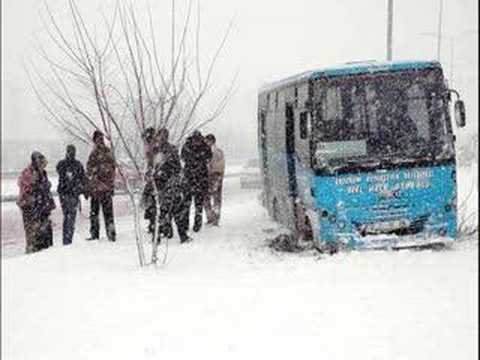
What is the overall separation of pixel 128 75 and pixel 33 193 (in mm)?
2609

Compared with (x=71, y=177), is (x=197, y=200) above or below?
below

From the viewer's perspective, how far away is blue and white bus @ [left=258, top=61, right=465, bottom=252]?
436 inches

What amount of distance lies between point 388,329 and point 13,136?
3734 inches

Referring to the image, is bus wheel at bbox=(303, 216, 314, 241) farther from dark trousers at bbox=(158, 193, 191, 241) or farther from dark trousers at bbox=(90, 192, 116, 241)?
dark trousers at bbox=(90, 192, 116, 241)

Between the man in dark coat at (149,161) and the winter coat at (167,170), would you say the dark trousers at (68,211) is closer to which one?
the man in dark coat at (149,161)

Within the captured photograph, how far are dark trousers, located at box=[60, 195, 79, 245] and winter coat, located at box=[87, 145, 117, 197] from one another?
2.46 ft

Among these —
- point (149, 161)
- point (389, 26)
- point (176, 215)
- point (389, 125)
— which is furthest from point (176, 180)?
point (389, 26)

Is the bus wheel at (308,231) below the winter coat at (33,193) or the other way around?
below

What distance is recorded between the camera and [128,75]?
35.9 ft

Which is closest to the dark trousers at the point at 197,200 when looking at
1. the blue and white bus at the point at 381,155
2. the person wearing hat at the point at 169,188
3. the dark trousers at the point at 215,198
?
the person wearing hat at the point at 169,188

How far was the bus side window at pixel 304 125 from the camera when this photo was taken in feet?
37.1

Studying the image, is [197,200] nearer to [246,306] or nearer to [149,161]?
[149,161]

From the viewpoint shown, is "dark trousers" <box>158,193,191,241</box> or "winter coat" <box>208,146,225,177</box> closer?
"dark trousers" <box>158,193,191,241</box>

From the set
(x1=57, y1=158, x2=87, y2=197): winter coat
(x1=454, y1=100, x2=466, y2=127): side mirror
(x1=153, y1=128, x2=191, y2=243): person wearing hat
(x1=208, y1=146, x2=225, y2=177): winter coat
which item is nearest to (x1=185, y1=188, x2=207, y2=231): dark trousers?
(x1=153, y1=128, x2=191, y2=243): person wearing hat
